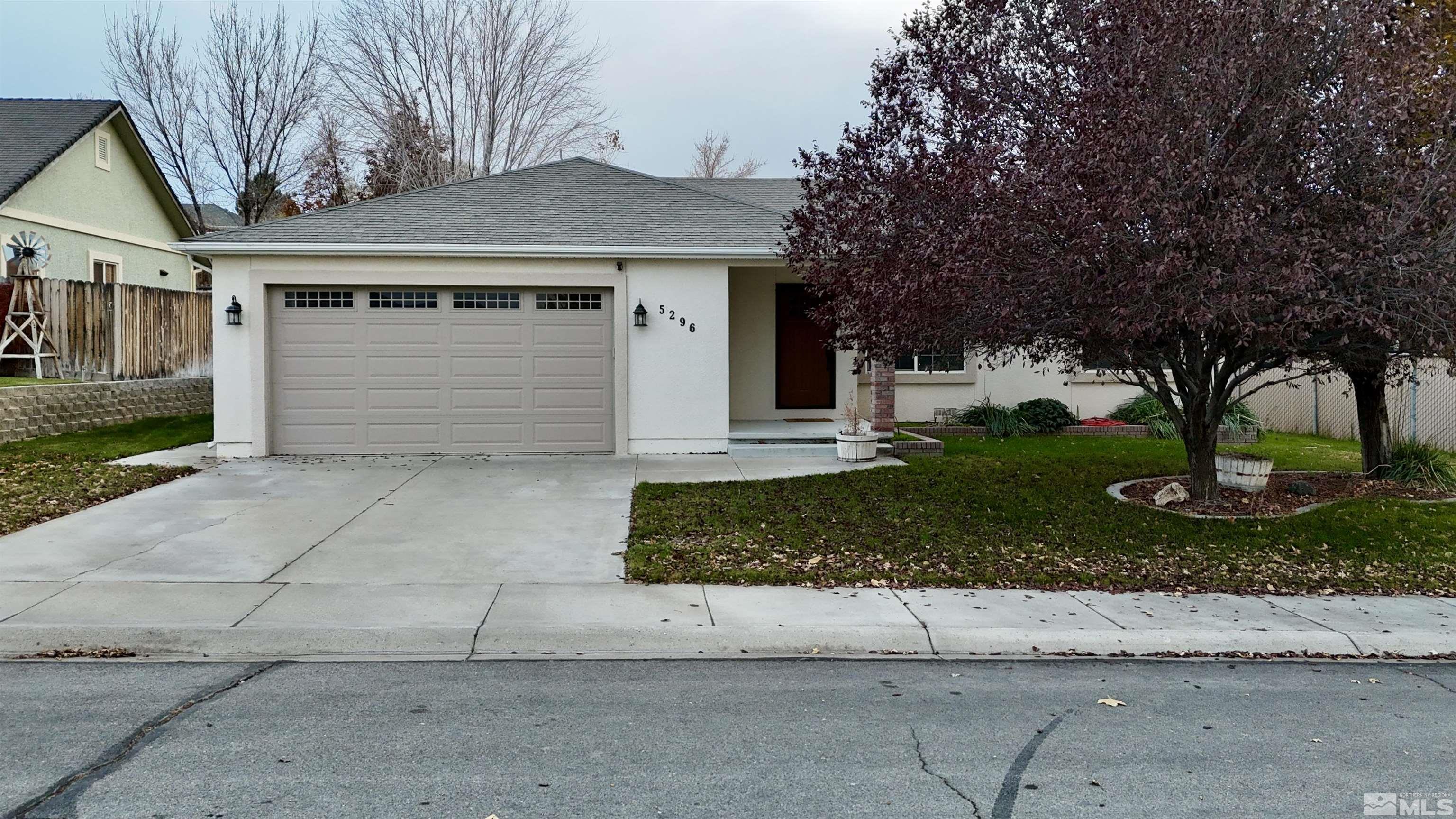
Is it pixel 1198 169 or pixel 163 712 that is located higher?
pixel 1198 169

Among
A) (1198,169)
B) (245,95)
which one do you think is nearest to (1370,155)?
(1198,169)

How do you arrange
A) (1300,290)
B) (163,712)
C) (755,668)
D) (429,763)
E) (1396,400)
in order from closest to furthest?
(429,763) < (163,712) < (755,668) < (1300,290) < (1396,400)

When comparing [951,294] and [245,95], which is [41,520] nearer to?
[951,294]

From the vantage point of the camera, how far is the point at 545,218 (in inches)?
567

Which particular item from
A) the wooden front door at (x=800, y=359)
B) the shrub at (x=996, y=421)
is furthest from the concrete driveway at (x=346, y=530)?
the shrub at (x=996, y=421)

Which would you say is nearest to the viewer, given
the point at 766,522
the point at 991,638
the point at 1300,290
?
the point at 991,638

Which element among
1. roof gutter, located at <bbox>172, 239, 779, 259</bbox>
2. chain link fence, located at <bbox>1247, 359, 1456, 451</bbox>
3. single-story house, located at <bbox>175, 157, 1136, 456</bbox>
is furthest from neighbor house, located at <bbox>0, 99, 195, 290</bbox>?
chain link fence, located at <bbox>1247, 359, 1456, 451</bbox>

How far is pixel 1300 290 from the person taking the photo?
6.66 metres

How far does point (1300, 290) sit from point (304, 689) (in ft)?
22.7

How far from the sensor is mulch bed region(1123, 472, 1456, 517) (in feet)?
32.2

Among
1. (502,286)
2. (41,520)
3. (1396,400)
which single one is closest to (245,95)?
(502,286)

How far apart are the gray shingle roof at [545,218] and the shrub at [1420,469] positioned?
8405mm

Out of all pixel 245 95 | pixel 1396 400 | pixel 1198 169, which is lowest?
pixel 1396 400

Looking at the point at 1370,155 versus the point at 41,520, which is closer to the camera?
the point at 1370,155
